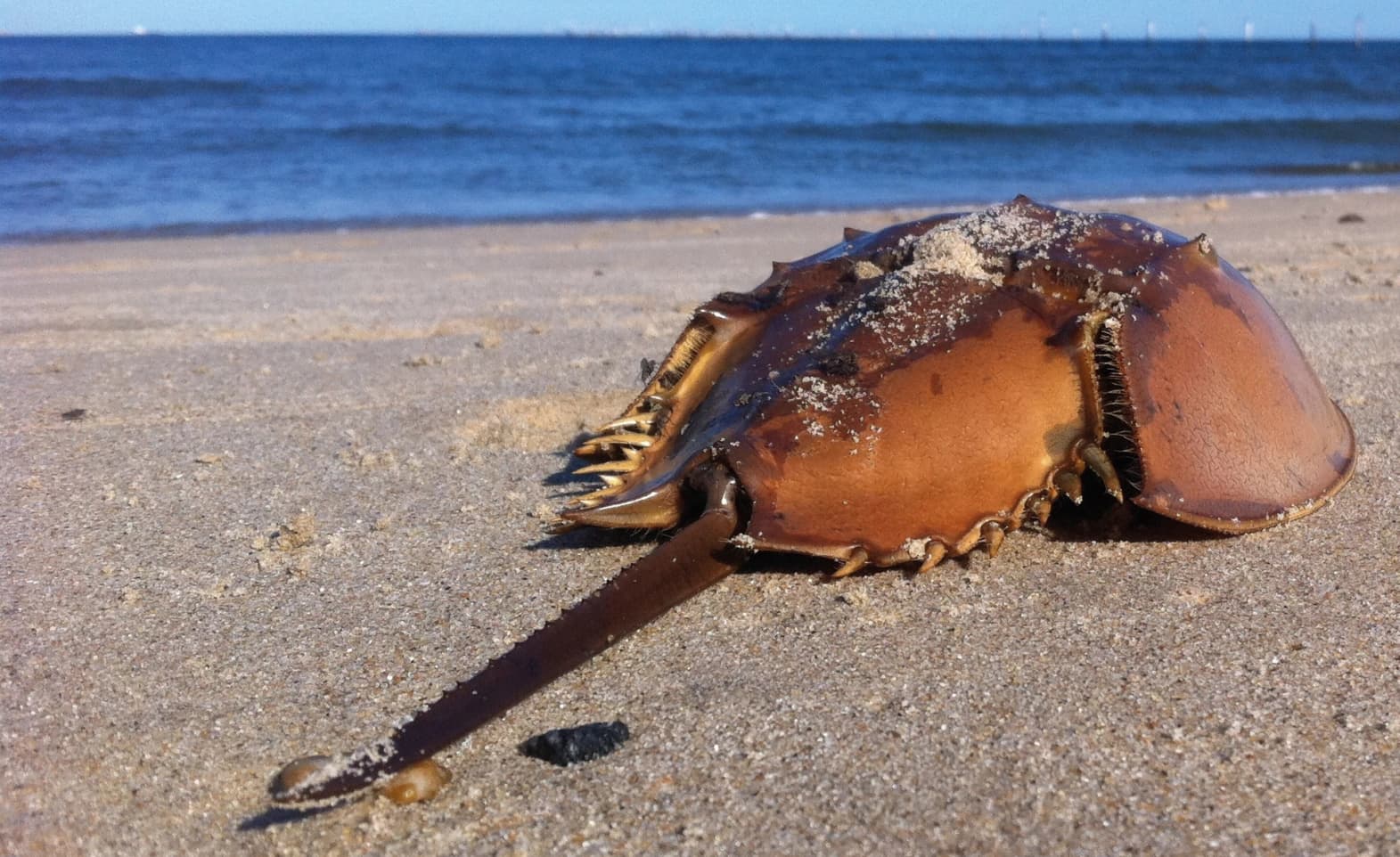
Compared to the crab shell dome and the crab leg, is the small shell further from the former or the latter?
the crab shell dome

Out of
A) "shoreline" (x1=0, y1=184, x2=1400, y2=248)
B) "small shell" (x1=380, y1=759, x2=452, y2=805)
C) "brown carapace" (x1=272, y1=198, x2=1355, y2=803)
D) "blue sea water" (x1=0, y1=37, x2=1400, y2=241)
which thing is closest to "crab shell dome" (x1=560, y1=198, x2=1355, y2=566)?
"brown carapace" (x1=272, y1=198, x2=1355, y2=803)

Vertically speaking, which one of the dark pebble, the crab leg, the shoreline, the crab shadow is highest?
the crab leg

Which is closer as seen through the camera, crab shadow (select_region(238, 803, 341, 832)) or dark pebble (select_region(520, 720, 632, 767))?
crab shadow (select_region(238, 803, 341, 832))

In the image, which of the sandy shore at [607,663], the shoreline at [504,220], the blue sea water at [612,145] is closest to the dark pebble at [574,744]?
the sandy shore at [607,663]

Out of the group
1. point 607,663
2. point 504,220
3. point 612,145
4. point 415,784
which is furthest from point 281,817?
point 612,145

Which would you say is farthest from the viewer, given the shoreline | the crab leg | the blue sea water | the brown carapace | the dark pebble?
the blue sea water

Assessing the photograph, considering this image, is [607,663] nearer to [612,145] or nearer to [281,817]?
[281,817]

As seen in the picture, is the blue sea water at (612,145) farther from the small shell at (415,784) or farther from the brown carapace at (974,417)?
the small shell at (415,784)
